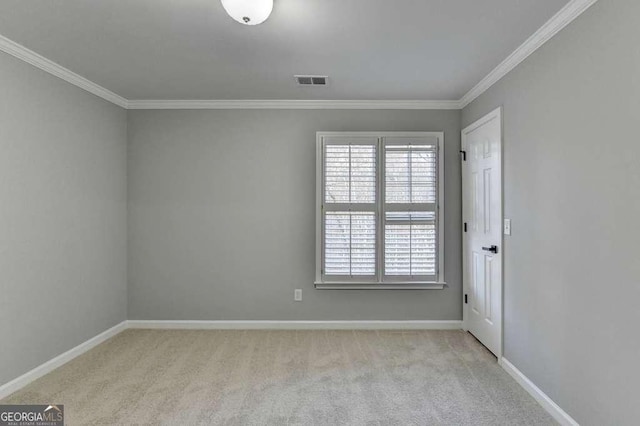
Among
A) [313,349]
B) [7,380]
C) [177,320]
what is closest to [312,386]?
[313,349]

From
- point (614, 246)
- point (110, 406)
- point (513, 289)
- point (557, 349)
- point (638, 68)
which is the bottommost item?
point (110, 406)

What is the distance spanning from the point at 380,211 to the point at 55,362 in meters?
3.32

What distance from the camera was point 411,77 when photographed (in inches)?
120

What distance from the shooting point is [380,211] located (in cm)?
371

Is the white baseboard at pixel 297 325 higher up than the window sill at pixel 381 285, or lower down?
lower down

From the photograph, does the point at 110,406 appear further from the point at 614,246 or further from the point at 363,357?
the point at 614,246

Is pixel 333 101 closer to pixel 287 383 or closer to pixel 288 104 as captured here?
pixel 288 104

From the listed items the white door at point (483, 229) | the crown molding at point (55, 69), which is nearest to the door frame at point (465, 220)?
the white door at point (483, 229)

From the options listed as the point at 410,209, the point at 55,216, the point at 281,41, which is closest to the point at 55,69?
the point at 55,216

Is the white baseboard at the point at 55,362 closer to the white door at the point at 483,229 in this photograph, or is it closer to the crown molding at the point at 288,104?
the crown molding at the point at 288,104

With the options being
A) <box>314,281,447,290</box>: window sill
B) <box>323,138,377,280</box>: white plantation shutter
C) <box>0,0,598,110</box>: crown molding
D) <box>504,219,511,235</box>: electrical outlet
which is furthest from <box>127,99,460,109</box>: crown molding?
<box>314,281,447,290</box>: window sill

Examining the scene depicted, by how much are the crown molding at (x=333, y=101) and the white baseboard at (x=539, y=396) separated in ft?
7.98

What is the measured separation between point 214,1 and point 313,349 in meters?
2.92

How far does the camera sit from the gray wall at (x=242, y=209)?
3760mm
